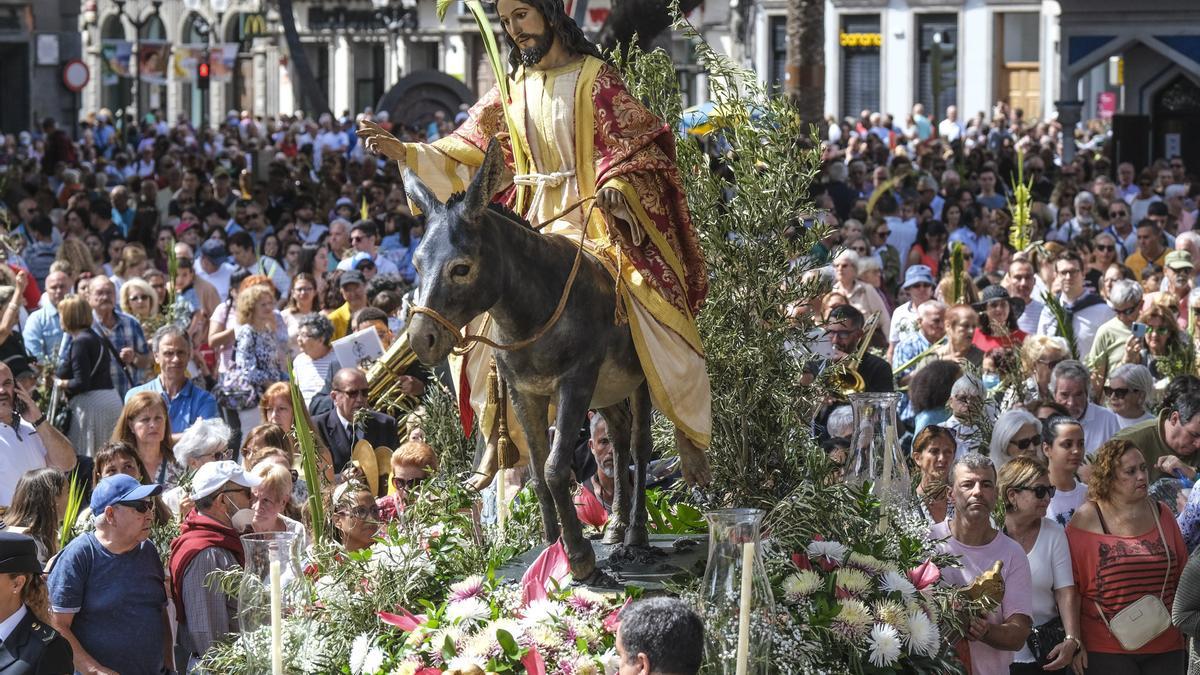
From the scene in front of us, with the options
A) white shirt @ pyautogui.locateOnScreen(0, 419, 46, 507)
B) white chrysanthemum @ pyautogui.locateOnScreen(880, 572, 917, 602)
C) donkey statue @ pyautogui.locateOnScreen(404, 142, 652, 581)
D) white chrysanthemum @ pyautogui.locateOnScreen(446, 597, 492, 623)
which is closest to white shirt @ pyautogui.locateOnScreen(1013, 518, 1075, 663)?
white chrysanthemum @ pyautogui.locateOnScreen(880, 572, 917, 602)

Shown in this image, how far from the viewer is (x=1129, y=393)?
10.8 meters

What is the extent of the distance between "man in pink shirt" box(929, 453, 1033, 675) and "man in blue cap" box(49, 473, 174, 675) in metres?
3.16

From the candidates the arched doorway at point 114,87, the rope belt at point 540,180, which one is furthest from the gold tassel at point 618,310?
the arched doorway at point 114,87

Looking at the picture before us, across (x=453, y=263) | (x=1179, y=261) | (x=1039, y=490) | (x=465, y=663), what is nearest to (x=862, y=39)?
(x=1179, y=261)

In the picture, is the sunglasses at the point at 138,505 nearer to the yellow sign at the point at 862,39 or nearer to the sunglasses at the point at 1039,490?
the sunglasses at the point at 1039,490

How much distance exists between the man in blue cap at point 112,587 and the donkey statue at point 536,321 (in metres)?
1.64

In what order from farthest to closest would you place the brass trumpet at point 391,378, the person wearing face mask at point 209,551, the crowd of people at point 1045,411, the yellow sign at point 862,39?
the yellow sign at point 862,39
the brass trumpet at point 391,378
the crowd of people at point 1045,411
the person wearing face mask at point 209,551

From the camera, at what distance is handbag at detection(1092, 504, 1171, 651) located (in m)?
8.37

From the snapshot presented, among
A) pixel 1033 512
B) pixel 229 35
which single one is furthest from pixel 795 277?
pixel 229 35

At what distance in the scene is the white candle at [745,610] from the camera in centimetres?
630

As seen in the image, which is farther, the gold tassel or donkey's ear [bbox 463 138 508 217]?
the gold tassel

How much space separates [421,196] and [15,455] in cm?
415

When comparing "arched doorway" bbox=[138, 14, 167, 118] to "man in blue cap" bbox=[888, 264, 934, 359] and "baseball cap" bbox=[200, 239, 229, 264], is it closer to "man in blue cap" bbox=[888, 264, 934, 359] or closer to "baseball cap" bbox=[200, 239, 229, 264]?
"baseball cap" bbox=[200, 239, 229, 264]

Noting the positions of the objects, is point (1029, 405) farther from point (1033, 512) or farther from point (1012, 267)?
point (1012, 267)
